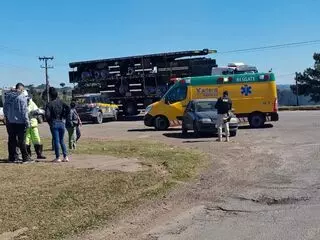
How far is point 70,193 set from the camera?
8.59 metres

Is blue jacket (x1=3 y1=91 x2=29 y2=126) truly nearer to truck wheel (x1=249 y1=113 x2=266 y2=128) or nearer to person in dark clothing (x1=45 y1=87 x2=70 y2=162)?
person in dark clothing (x1=45 y1=87 x2=70 y2=162)

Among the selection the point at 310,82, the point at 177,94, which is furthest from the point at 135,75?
the point at 310,82

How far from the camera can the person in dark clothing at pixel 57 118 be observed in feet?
40.7

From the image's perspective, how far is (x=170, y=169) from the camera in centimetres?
1159

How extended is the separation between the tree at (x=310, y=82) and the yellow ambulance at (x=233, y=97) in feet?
149

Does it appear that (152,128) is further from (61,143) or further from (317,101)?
(317,101)

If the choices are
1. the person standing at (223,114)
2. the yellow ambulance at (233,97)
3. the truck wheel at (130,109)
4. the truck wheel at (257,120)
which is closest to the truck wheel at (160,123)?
the yellow ambulance at (233,97)

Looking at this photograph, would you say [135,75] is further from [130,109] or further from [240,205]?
[240,205]

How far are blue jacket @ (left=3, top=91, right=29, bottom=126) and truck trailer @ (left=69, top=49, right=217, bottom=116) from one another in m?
21.6

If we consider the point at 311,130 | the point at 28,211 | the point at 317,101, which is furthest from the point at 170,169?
the point at 317,101

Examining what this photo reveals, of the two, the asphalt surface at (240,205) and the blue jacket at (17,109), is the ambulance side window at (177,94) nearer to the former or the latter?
the asphalt surface at (240,205)

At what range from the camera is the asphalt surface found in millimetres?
6855

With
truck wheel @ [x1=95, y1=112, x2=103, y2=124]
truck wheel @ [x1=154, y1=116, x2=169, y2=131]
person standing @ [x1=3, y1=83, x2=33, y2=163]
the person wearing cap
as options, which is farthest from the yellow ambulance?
person standing @ [x1=3, y1=83, x2=33, y2=163]

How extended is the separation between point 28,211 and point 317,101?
66.6 metres
